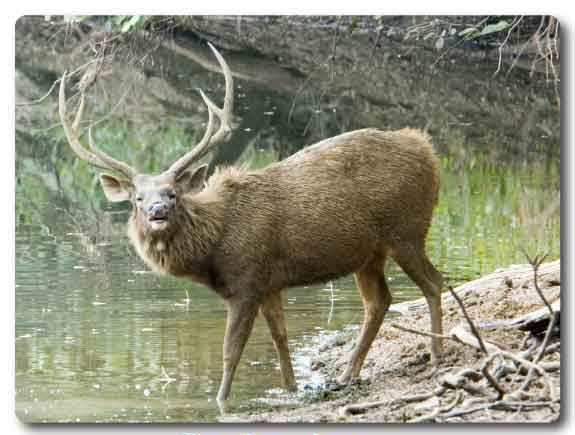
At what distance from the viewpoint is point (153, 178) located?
7.23 meters

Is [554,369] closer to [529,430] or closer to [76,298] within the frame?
[529,430]

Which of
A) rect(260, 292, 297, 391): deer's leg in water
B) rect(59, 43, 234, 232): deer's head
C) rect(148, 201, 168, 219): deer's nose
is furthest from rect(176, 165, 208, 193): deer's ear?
rect(260, 292, 297, 391): deer's leg in water

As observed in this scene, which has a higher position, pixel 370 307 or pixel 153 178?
pixel 153 178

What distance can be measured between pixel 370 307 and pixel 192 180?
1.13m

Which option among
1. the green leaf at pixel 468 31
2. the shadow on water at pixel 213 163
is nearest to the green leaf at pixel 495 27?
the green leaf at pixel 468 31

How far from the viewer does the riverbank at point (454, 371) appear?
6.97 m

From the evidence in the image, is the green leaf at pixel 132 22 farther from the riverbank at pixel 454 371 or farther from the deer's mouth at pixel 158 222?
the riverbank at pixel 454 371

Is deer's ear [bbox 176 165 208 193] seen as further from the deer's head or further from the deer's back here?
the deer's back

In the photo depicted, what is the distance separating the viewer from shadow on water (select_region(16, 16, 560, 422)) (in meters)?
7.71

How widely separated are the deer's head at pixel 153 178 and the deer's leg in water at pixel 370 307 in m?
0.99

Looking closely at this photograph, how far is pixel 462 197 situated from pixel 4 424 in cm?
280

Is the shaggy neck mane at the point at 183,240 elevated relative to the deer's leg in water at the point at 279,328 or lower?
elevated

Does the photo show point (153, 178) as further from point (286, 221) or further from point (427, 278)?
point (427, 278)

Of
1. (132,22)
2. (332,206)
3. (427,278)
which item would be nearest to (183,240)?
(332,206)
